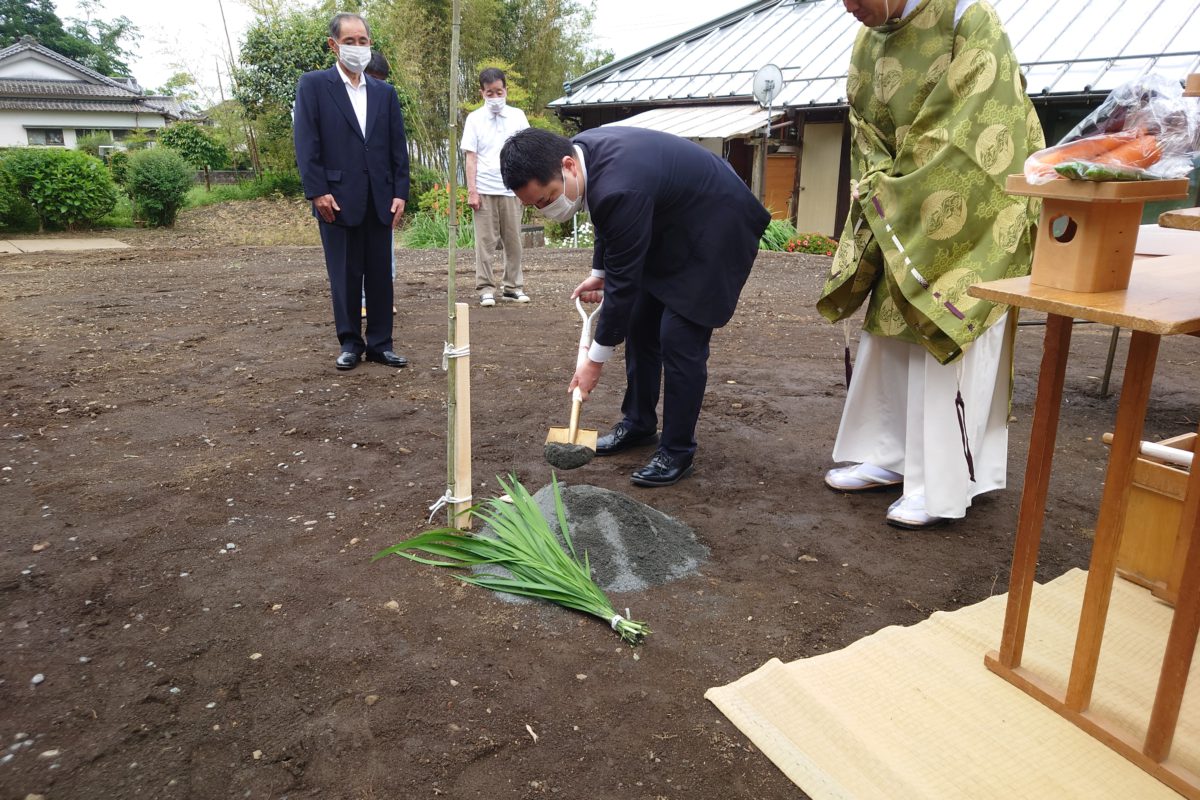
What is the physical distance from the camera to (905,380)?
10.1ft

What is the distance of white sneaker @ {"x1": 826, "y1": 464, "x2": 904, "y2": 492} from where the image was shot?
10.6ft

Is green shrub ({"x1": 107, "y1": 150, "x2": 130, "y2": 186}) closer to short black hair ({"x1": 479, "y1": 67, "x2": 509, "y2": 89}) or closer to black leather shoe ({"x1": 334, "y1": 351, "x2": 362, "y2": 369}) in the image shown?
short black hair ({"x1": 479, "y1": 67, "x2": 509, "y2": 89})

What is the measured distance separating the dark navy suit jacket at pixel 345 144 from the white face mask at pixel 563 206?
6.93 ft

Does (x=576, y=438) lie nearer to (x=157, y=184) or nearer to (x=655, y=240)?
(x=655, y=240)

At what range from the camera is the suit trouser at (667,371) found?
314 centimetres

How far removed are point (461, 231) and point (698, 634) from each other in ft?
30.8

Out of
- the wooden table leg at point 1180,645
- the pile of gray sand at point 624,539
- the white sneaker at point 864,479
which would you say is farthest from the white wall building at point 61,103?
the wooden table leg at point 1180,645

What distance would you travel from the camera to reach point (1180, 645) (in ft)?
5.60

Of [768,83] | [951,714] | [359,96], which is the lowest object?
[951,714]

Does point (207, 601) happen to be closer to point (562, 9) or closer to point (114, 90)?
point (562, 9)

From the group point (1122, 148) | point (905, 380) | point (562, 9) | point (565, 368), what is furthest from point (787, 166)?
point (1122, 148)

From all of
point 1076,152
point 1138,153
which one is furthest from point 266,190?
point 1138,153

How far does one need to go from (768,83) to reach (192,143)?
1327 centimetres

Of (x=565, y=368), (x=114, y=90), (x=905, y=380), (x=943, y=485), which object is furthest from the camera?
(x=114, y=90)
